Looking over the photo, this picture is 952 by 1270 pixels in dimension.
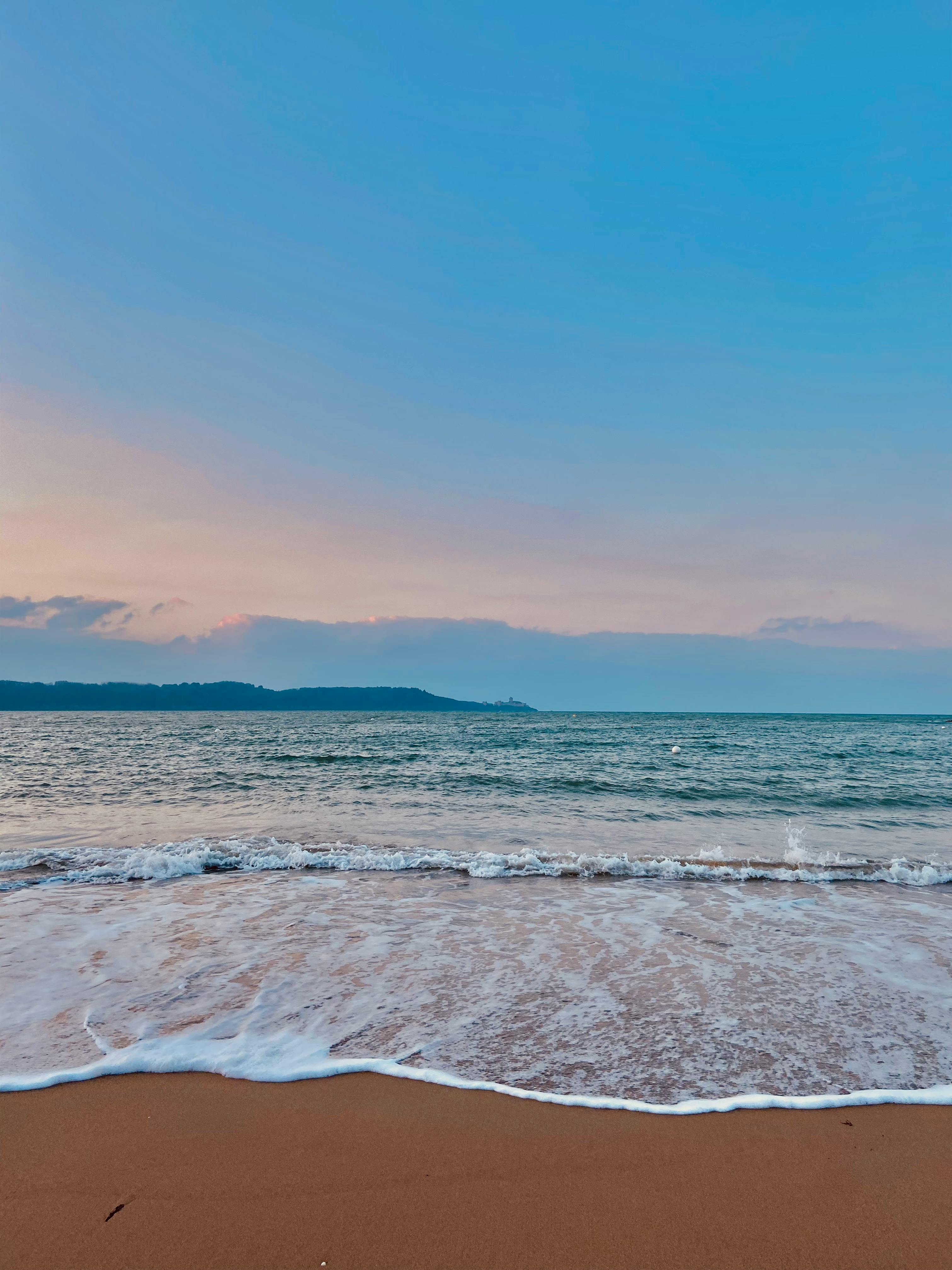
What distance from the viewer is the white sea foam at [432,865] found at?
905cm

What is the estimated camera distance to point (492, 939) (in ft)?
20.8

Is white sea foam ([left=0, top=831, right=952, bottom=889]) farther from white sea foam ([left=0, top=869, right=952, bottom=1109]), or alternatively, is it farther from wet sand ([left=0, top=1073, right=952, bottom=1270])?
wet sand ([left=0, top=1073, right=952, bottom=1270])

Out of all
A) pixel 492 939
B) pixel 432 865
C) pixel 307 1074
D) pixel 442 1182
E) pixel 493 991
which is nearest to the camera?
pixel 442 1182

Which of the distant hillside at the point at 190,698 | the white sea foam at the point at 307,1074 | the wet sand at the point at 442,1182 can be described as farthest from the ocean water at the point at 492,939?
the distant hillside at the point at 190,698

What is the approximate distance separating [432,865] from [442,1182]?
6896mm

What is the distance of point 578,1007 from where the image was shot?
4711mm

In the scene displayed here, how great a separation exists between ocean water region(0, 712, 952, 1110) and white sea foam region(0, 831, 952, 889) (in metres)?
0.06

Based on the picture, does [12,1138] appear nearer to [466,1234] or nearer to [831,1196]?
[466,1234]

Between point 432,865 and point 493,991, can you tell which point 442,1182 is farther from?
point 432,865

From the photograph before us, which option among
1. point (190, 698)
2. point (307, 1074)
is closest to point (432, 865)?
point (307, 1074)

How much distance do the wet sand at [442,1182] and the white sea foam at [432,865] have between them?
5.92 meters

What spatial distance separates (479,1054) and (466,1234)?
1.50 m

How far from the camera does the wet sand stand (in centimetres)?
246

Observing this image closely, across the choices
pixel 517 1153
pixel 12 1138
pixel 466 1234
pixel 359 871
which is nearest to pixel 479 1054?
pixel 517 1153
